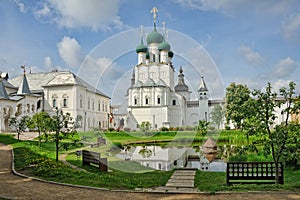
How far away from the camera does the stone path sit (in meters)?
7.34

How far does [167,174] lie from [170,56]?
46.5 metres

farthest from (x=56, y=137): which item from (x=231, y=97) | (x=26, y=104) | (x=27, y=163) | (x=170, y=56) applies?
(x=170, y=56)

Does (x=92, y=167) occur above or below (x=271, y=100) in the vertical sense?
below

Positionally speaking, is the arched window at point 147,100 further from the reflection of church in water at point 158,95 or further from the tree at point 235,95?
the tree at point 235,95

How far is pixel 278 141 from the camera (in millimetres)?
7902

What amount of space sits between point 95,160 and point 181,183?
4.07 meters

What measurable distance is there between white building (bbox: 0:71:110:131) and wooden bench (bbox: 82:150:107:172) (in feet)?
82.8

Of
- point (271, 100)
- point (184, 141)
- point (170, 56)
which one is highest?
point (170, 56)

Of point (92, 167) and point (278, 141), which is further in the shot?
point (92, 167)

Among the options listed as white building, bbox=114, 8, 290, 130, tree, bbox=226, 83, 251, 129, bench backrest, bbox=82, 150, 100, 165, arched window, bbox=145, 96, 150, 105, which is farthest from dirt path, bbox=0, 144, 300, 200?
arched window, bbox=145, 96, 150, 105

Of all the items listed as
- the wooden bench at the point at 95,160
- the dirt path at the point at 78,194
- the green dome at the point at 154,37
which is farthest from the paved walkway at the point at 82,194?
the green dome at the point at 154,37

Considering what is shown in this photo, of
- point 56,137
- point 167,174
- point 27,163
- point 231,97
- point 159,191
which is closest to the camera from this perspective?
point 159,191

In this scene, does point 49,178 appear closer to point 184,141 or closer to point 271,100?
point 271,100

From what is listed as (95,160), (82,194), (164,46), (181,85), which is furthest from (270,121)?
(181,85)
